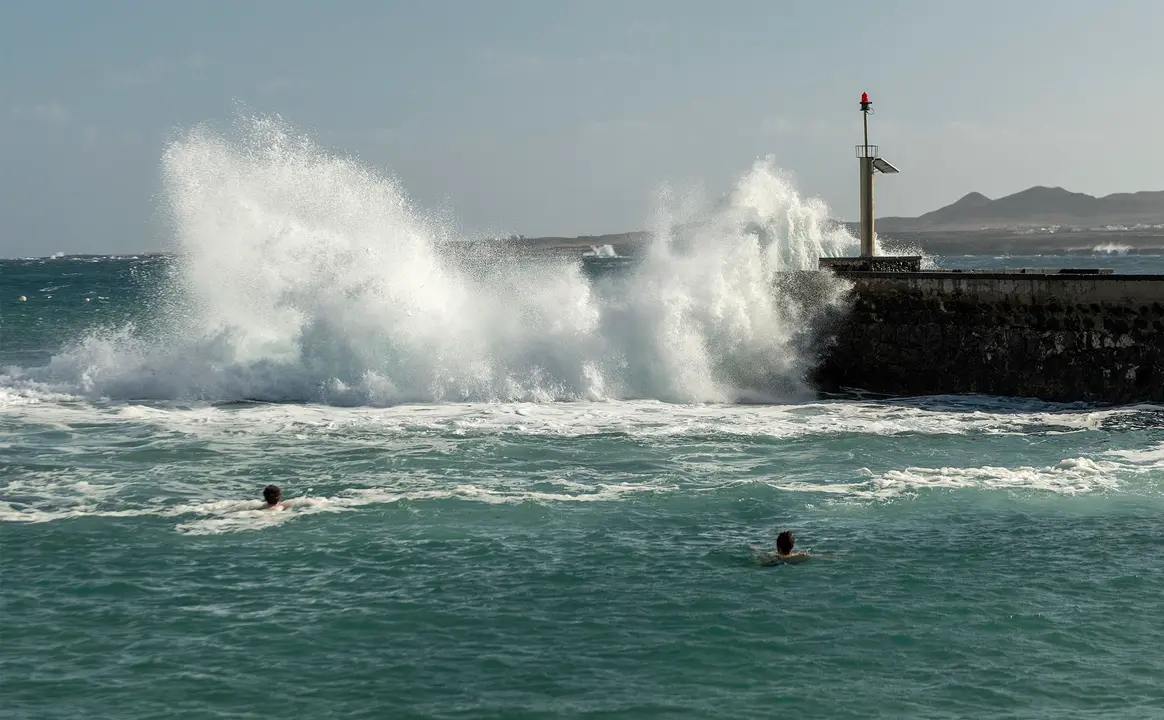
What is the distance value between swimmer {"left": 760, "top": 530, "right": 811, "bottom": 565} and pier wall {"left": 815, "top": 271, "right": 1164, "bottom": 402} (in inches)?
502

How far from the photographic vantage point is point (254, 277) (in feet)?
89.2

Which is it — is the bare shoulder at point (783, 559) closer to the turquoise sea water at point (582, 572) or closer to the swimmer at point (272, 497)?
the turquoise sea water at point (582, 572)

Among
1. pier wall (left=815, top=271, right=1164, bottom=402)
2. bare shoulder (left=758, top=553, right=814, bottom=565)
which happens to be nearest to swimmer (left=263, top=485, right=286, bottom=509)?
bare shoulder (left=758, top=553, right=814, bottom=565)

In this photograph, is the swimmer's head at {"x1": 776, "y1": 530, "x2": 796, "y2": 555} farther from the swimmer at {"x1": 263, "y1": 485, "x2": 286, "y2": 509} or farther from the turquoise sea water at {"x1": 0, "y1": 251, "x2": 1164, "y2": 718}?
the swimmer at {"x1": 263, "y1": 485, "x2": 286, "y2": 509}

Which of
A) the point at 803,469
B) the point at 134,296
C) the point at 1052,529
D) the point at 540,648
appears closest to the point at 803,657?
the point at 540,648

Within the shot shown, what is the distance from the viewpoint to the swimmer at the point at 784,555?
11.4 metres

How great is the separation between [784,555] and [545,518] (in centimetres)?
287

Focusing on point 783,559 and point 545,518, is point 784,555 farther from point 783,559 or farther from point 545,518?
point 545,518

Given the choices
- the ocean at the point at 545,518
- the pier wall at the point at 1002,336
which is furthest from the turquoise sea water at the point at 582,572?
the pier wall at the point at 1002,336

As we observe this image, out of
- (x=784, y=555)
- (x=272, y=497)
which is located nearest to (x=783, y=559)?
(x=784, y=555)

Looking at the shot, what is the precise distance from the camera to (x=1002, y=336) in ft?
76.5

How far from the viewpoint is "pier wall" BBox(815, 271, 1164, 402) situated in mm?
21734

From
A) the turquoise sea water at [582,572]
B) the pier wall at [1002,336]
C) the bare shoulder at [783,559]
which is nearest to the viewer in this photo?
the turquoise sea water at [582,572]

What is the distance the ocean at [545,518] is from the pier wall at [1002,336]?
2.63ft
